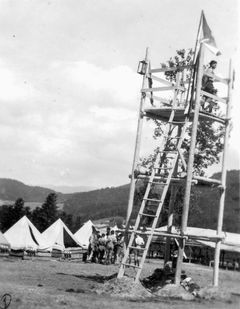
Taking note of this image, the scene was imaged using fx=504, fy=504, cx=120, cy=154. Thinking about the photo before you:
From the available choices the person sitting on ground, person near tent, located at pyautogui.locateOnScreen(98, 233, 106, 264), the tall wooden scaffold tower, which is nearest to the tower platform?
the tall wooden scaffold tower

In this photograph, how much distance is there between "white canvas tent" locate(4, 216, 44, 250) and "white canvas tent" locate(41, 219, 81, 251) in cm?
71

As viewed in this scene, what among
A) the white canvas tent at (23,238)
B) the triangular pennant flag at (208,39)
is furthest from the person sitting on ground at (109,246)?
the triangular pennant flag at (208,39)

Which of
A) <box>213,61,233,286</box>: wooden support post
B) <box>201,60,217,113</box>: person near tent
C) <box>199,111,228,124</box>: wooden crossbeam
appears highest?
<box>201,60,217,113</box>: person near tent

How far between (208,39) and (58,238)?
75.1ft

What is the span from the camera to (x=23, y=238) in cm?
3200

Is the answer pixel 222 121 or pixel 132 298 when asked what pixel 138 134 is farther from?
pixel 132 298

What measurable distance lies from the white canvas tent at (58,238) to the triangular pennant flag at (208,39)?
2055cm

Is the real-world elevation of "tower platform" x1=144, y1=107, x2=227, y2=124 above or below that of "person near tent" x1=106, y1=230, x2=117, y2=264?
above

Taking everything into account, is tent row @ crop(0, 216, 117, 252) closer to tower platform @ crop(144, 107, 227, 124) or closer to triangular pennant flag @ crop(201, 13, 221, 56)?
tower platform @ crop(144, 107, 227, 124)

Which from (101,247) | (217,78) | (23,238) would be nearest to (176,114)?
(217,78)

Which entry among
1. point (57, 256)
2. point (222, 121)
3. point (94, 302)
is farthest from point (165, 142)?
point (57, 256)

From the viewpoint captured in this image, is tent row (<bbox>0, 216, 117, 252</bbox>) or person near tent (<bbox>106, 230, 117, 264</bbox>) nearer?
person near tent (<bbox>106, 230, 117, 264</bbox>)

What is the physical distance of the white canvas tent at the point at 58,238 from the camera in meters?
33.6

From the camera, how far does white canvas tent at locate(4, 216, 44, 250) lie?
103 feet
